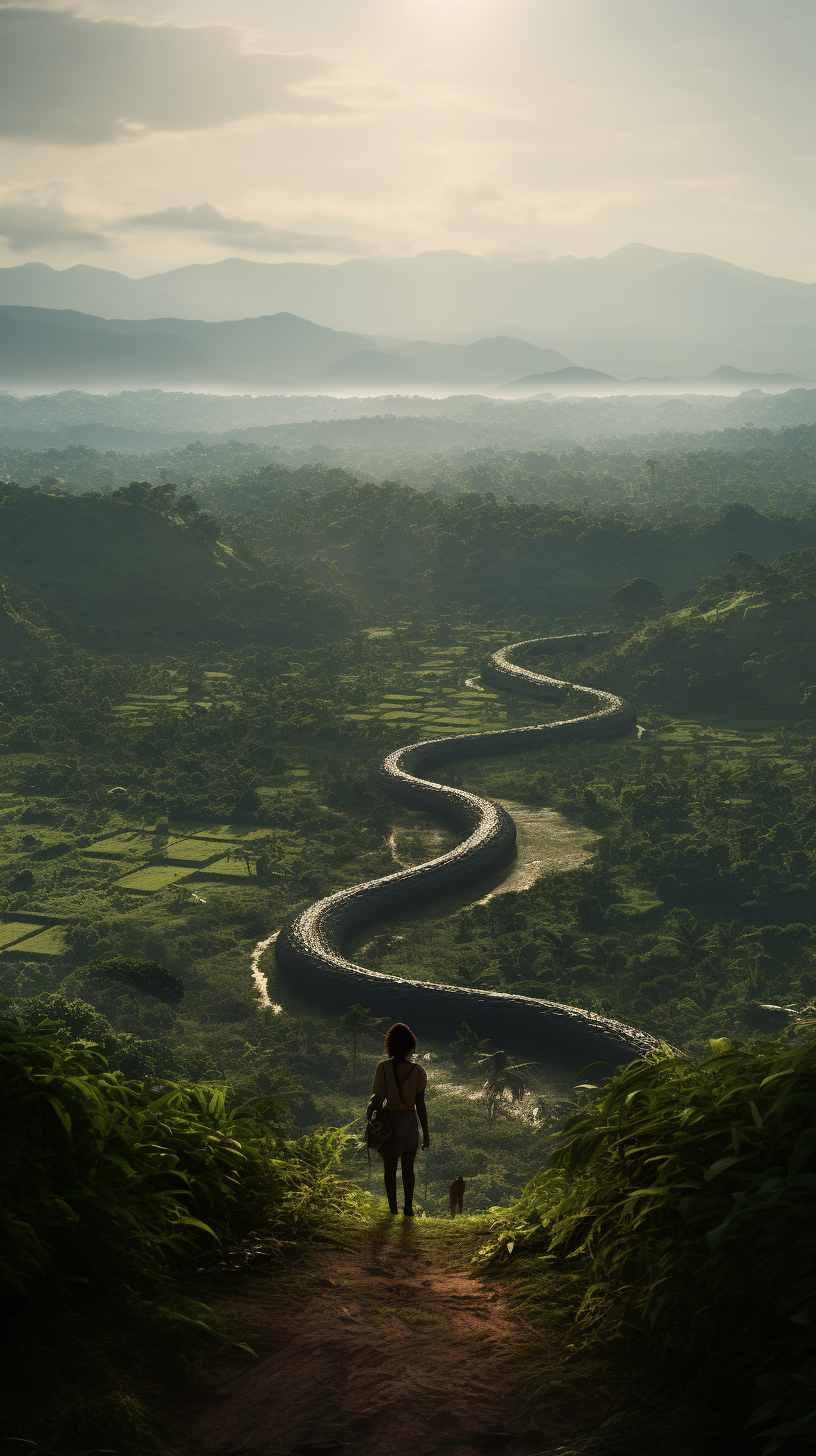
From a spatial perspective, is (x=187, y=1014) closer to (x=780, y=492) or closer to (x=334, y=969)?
(x=334, y=969)

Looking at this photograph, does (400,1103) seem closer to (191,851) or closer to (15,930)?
→ (15,930)

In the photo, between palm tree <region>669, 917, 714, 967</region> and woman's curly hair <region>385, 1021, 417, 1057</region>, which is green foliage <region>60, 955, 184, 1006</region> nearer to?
palm tree <region>669, 917, 714, 967</region>

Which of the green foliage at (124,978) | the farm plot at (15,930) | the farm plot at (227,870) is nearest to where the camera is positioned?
the green foliage at (124,978)

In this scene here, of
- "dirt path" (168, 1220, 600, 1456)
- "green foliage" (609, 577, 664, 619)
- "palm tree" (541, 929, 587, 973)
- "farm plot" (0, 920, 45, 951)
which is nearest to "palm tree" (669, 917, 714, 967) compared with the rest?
"palm tree" (541, 929, 587, 973)

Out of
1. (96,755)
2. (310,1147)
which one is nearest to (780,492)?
(96,755)

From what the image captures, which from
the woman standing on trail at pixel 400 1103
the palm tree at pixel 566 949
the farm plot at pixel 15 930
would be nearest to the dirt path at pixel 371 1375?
the woman standing on trail at pixel 400 1103

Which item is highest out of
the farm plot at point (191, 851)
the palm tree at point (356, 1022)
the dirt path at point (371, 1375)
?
the dirt path at point (371, 1375)

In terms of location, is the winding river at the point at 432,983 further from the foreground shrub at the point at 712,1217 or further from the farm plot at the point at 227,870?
the foreground shrub at the point at 712,1217
